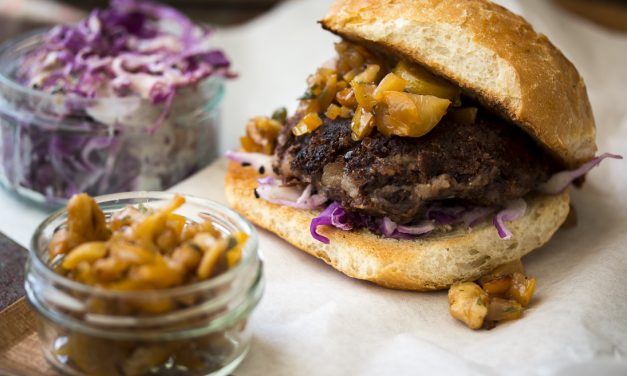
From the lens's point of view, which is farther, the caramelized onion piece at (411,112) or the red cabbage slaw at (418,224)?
the red cabbage slaw at (418,224)

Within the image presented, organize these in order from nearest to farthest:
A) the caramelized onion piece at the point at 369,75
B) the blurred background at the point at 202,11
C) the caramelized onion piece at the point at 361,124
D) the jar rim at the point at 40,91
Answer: the caramelized onion piece at the point at 361,124 → the caramelized onion piece at the point at 369,75 → the jar rim at the point at 40,91 → the blurred background at the point at 202,11

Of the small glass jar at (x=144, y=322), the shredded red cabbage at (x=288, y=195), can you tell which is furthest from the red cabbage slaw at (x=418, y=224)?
the small glass jar at (x=144, y=322)

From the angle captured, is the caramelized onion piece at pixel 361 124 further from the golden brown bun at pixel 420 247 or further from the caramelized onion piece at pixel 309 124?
the golden brown bun at pixel 420 247

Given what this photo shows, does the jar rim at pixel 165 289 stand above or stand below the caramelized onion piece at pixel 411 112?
below

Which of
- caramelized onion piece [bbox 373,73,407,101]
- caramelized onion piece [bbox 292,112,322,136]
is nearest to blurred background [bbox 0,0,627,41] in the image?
caramelized onion piece [bbox 292,112,322,136]

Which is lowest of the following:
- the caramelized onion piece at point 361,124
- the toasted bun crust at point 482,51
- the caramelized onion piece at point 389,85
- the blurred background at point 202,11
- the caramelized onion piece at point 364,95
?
the blurred background at point 202,11

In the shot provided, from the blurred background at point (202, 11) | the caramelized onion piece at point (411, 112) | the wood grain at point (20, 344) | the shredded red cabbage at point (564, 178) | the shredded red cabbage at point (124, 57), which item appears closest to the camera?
the wood grain at point (20, 344)
